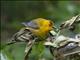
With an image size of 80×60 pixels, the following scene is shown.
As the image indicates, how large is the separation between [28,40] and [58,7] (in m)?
1.96

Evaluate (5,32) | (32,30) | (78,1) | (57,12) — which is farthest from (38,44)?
(5,32)

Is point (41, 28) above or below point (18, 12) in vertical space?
above

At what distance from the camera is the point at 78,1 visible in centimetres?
314

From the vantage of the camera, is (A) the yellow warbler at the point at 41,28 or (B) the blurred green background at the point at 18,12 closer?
(A) the yellow warbler at the point at 41,28

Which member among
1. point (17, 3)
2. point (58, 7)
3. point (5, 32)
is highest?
point (58, 7)

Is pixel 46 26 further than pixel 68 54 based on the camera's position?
Yes

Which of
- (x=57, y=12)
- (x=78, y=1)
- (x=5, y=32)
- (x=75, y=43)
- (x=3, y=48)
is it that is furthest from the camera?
(x=5, y=32)

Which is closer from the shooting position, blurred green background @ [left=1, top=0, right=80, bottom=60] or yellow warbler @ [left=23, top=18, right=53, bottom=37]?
yellow warbler @ [left=23, top=18, right=53, bottom=37]

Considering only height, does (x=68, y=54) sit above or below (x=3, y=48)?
above

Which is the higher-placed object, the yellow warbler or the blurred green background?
the yellow warbler

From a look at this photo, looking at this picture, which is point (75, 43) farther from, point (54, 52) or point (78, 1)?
point (78, 1)

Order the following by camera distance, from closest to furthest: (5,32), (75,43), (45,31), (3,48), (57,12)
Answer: (75,43), (45,31), (3,48), (57,12), (5,32)

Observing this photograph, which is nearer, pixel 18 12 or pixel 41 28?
pixel 41 28

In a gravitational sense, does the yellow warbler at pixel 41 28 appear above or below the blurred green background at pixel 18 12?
above
